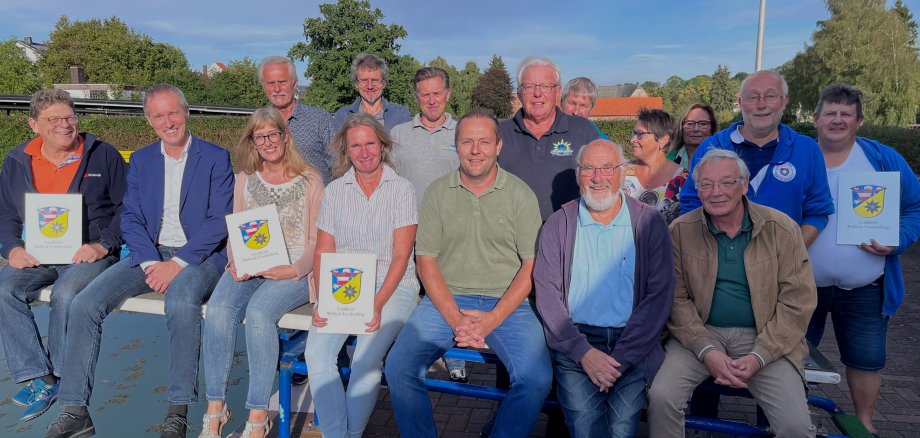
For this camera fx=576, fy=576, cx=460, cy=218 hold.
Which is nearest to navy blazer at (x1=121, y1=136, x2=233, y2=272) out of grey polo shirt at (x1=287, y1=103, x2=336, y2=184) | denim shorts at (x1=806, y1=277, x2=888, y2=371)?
grey polo shirt at (x1=287, y1=103, x2=336, y2=184)

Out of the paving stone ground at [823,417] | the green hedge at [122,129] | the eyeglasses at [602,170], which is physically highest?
the green hedge at [122,129]

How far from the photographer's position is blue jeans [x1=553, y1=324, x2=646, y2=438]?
2.84 meters

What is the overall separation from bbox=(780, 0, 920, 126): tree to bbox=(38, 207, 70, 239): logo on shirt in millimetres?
41646

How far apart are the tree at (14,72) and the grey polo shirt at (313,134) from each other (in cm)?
4351

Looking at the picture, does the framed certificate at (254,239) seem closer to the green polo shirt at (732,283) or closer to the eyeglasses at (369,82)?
the eyeglasses at (369,82)

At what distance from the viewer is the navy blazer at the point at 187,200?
379 cm

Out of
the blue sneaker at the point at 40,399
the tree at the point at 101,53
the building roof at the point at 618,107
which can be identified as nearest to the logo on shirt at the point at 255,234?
the blue sneaker at the point at 40,399

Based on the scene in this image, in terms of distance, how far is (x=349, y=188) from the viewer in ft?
11.3

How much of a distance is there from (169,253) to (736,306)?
11.5ft

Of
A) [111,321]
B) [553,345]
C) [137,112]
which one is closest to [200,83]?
[137,112]

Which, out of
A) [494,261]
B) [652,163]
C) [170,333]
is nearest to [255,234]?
[170,333]

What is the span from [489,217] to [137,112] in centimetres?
2997

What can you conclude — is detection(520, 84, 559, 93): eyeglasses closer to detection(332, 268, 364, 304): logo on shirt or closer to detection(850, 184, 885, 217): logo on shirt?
detection(332, 268, 364, 304): logo on shirt

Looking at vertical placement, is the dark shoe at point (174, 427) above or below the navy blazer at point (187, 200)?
below
